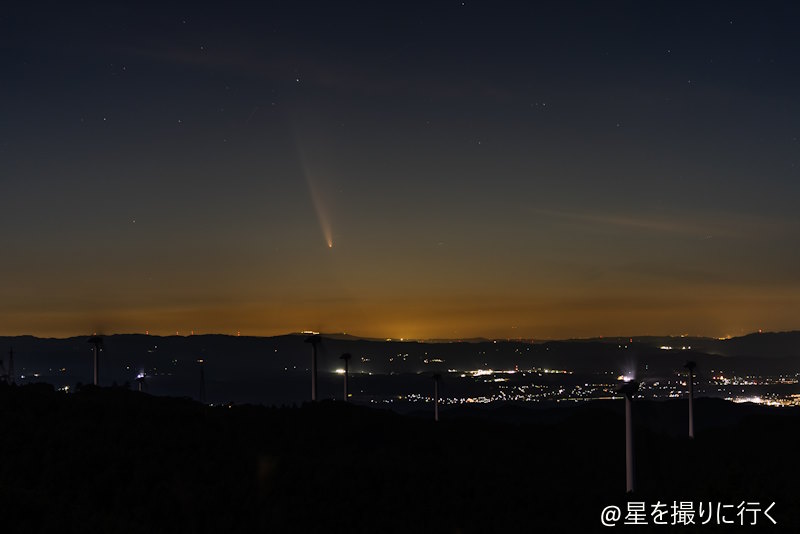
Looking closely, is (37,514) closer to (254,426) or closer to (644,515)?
(644,515)

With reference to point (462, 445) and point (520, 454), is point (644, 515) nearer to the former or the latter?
point (462, 445)

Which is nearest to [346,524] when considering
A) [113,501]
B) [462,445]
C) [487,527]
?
[487,527]

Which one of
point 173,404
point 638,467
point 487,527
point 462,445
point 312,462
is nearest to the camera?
point 487,527

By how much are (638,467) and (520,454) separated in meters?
19.5

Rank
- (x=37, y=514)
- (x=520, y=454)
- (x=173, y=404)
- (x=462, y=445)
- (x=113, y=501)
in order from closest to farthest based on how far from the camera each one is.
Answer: (x=37, y=514) < (x=113, y=501) < (x=173, y=404) < (x=462, y=445) < (x=520, y=454)

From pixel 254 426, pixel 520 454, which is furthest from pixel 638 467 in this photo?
pixel 254 426

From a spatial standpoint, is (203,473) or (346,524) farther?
(203,473)

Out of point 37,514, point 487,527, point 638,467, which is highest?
point 37,514

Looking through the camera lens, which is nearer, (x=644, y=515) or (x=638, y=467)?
(x=644, y=515)

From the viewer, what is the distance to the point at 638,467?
108625 millimetres

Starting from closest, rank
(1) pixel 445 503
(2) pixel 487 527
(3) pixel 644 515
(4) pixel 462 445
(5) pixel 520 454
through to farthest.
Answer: (3) pixel 644 515 < (2) pixel 487 527 < (1) pixel 445 503 < (4) pixel 462 445 < (5) pixel 520 454

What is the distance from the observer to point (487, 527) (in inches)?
1885

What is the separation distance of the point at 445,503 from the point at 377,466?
22.5 feet

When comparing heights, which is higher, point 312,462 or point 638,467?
point 312,462
